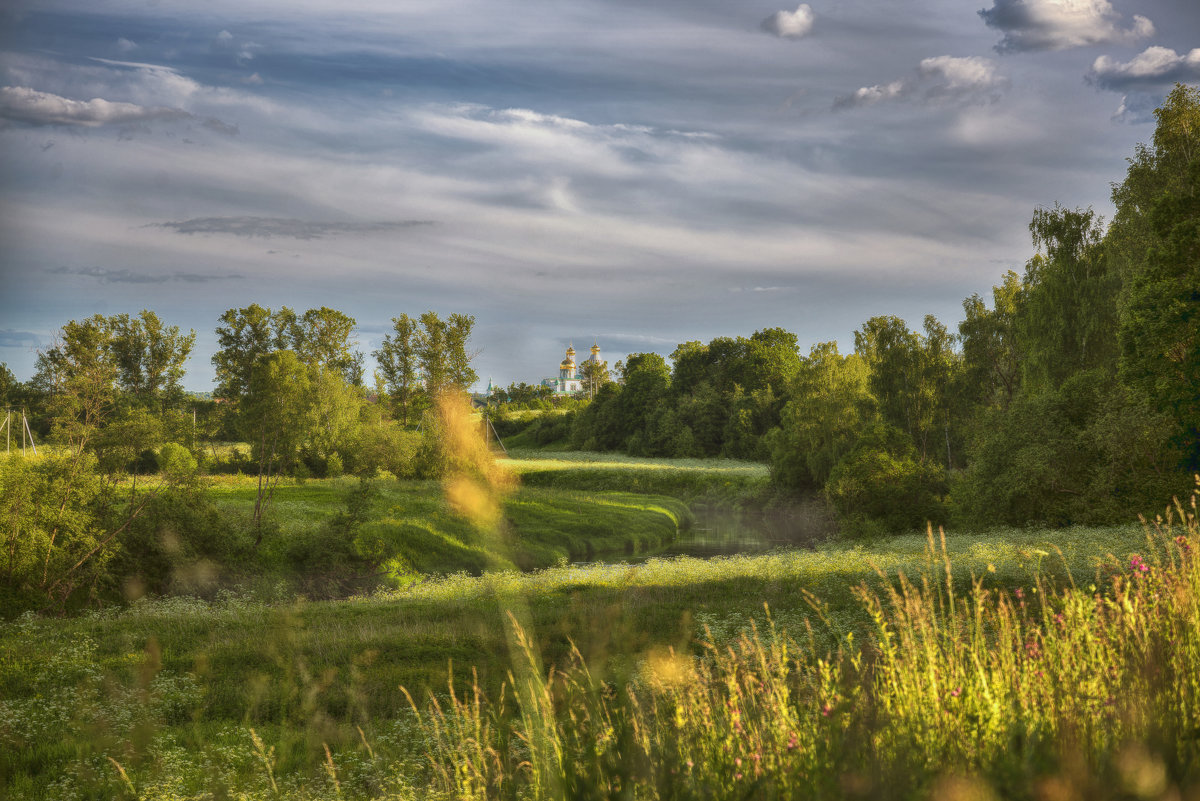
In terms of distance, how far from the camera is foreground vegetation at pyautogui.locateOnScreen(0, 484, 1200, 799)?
381 cm

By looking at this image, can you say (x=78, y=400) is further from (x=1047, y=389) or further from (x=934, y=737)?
(x=1047, y=389)

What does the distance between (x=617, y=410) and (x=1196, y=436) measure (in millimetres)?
79421

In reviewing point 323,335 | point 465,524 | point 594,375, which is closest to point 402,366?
point 323,335

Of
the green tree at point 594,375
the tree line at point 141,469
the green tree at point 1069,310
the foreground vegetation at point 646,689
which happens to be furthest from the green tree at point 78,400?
the green tree at point 594,375

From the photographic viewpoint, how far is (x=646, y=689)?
8.44m

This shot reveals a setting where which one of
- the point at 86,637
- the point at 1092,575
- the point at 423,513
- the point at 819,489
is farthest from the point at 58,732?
the point at 819,489

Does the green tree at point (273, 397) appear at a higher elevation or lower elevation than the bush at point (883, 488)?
higher

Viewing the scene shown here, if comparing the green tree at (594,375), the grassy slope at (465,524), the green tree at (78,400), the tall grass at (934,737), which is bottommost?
the grassy slope at (465,524)

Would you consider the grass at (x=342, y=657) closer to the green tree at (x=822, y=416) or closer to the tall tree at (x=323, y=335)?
the green tree at (x=822, y=416)

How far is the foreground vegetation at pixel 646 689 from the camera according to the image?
3807 millimetres

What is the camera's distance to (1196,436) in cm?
2269

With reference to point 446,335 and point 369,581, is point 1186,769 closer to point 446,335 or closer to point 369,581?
point 369,581

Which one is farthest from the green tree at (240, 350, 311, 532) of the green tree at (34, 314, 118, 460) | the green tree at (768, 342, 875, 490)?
the green tree at (768, 342, 875, 490)

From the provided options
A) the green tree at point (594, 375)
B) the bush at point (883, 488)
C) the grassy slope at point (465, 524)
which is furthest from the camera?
the green tree at point (594, 375)
